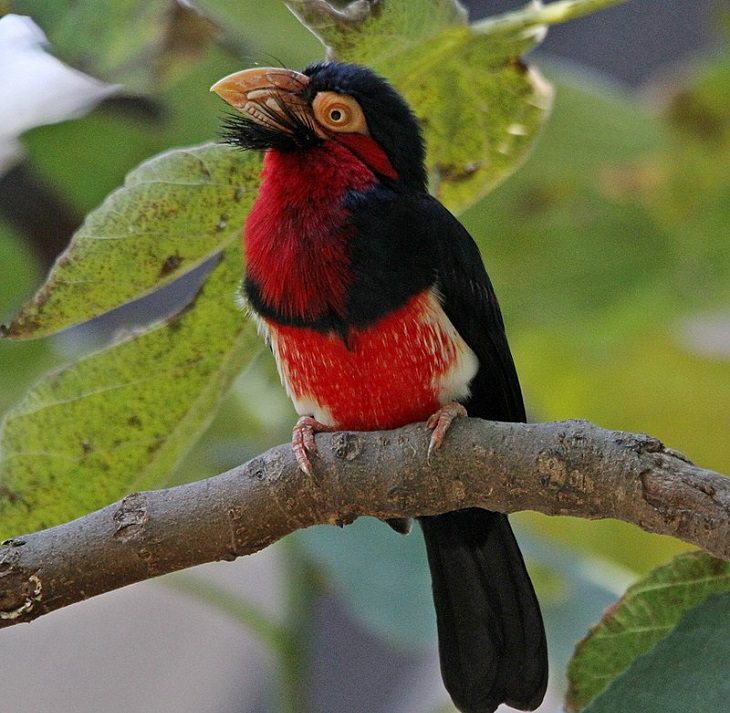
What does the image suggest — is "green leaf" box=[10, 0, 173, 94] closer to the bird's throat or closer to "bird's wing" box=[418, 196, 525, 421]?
the bird's throat

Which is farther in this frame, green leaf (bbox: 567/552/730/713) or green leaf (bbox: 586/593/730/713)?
green leaf (bbox: 567/552/730/713)

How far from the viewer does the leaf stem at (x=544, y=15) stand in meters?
1.76

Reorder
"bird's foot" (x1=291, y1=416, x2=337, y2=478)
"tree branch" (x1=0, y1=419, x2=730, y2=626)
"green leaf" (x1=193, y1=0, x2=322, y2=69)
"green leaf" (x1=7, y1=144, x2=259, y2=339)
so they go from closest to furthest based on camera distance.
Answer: "tree branch" (x1=0, y1=419, x2=730, y2=626), "bird's foot" (x1=291, y1=416, x2=337, y2=478), "green leaf" (x1=7, y1=144, x2=259, y2=339), "green leaf" (x1=193, y1=0, x2=322, y2=69)

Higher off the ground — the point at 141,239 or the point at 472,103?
the point at 472,103

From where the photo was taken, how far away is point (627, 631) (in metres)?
1.62

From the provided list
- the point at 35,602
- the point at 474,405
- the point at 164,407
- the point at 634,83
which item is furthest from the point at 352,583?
the point at 634,83

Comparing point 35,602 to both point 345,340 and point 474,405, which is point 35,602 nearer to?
point 345,340

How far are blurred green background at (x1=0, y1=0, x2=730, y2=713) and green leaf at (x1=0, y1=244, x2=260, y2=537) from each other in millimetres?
723

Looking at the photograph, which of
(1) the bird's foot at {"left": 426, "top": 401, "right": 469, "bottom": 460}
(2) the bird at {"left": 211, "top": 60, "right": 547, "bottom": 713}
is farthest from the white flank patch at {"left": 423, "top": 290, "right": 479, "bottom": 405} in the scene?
(1) the bird's foot at {"left": 426, "top": 401, "right": 469, "bottom": 460}

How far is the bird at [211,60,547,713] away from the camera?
1987mm

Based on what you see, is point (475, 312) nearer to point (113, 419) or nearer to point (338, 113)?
point (338, 113)

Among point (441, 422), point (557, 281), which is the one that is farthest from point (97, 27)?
point (557, 281)

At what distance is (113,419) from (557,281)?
152cm

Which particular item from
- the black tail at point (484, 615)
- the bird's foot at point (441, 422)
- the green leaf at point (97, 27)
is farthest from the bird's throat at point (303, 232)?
the black tail at point (484, 615)
